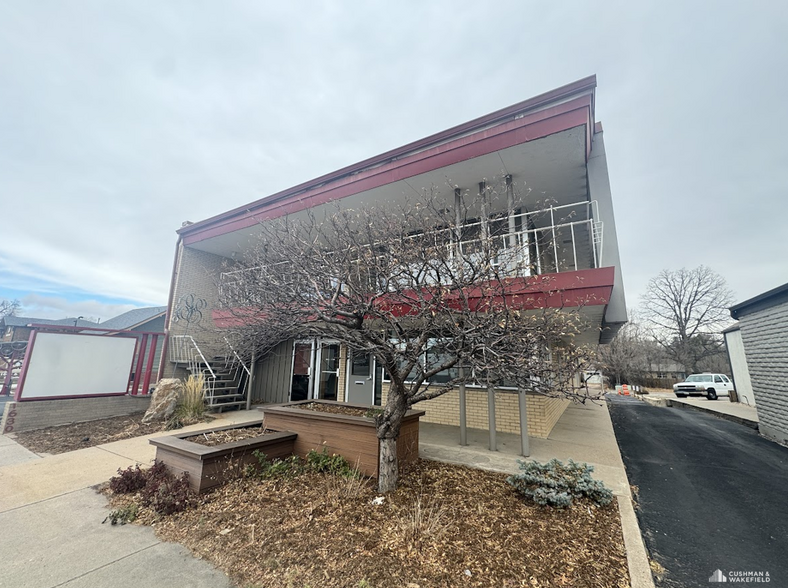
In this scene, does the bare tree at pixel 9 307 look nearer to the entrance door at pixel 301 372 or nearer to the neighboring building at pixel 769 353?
the entrance door at pixel 301 372

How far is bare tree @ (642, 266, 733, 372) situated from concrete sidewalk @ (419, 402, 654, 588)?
3187 centimetres

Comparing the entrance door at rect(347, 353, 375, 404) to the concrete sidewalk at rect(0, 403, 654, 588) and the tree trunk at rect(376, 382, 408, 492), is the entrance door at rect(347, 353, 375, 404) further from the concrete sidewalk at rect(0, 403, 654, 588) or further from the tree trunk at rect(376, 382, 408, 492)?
the tree trunk at rect(376, 382, 408, 492)

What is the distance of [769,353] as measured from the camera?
8336 mm

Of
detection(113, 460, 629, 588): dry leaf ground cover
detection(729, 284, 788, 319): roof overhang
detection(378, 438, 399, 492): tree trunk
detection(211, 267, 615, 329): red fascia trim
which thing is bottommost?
detection(113, 460, 629, 588): dry leaf ground cover

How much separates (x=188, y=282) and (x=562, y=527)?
12237 millimetres

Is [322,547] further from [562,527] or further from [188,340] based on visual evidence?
[188,340]

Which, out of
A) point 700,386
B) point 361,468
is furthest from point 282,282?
point 700,386

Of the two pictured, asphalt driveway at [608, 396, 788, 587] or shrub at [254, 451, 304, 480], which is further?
shrub at [254, 451, 304, 480]

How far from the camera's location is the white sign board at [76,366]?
7375 mm

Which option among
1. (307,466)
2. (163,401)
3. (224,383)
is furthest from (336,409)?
(224,383)

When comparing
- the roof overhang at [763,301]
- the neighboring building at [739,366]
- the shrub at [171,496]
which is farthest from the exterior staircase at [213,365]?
the neighboring building at [739,366]

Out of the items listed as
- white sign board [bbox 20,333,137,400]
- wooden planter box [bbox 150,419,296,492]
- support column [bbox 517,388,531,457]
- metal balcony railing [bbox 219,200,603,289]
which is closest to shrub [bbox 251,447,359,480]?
wooden planter box [bbox 150,419,296,492]

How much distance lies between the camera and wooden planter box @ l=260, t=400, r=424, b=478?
446 centimetres

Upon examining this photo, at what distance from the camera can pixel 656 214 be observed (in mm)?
18594
